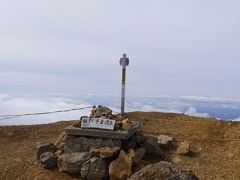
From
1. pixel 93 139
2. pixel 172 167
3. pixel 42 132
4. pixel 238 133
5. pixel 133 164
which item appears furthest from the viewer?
pixel 42 132

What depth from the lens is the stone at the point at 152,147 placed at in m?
10.9

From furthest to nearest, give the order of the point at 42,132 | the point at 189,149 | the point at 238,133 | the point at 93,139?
the point at 42,132 < the point at 238,133 < the point at 189,149 < the point at 93,139

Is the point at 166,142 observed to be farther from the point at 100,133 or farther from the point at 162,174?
the point at 162,174

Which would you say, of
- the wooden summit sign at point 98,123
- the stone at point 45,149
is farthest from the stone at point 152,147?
the stone at point 45,149

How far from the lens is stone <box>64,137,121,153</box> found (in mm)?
10500

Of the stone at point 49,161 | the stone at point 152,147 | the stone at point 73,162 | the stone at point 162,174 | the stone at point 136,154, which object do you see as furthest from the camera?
the stone at point 152,147

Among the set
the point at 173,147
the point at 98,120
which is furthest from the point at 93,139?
the point at 173,147

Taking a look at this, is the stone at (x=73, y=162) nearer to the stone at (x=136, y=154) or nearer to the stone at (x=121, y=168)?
the stone at (x=121, y=168)

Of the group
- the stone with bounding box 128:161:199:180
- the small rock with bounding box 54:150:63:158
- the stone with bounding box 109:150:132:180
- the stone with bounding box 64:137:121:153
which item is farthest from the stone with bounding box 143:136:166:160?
the stone with bounding box 128:161:199:180

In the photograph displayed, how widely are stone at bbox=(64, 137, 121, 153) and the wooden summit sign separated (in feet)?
1.01

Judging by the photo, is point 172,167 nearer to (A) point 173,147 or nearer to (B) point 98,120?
(B) point 98,120

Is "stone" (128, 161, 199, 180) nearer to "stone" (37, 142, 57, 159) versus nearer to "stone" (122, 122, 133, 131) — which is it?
"stone" (122, 122, 133, 131)

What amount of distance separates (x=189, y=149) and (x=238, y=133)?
2.26m

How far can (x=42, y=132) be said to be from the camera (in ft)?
46.4
